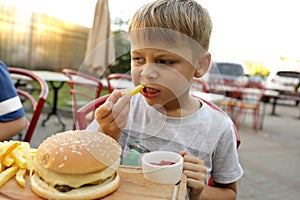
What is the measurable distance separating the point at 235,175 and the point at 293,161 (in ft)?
13.4

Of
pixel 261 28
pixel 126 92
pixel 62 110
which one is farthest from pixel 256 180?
pixel 62 110

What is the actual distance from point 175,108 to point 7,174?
758 mm

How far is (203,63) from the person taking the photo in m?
1.23

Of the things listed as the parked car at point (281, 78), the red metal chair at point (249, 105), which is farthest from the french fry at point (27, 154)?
the red metal chair at point (249, 105)

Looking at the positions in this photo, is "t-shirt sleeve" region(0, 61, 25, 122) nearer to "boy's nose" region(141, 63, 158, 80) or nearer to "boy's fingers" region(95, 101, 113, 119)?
"boy's fingers" region(95, 101, 113, 119)

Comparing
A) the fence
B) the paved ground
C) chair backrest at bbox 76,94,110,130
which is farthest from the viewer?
the fence

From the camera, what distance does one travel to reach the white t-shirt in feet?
4.30

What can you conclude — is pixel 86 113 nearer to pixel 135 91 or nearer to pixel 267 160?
pixel 135 91

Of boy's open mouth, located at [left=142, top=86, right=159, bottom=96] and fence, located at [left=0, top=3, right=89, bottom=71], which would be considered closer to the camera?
boy's open mouth, located at [left=142, top=86, right=159, bottom=96]

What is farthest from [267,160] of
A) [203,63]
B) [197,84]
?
[203,63]

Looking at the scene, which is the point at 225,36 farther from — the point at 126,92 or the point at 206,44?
the point at 126,92

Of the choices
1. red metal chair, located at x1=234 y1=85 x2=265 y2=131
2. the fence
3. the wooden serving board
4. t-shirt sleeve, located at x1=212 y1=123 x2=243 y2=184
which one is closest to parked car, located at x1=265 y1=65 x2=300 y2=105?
red metal chair, located at x1=234 y1=85 x2=265 y2=131

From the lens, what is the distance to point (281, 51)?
22.3ft

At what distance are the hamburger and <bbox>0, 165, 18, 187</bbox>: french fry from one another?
0.06m
